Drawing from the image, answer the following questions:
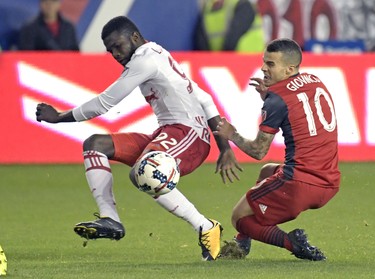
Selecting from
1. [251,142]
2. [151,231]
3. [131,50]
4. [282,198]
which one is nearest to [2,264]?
[251,142]

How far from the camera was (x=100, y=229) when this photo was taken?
9.30 m

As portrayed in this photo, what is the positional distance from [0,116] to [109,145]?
22.2 feet

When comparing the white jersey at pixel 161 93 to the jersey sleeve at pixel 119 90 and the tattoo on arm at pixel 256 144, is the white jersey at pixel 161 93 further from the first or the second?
the tattoo on arm at pixel 256 144

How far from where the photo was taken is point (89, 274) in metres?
8.55

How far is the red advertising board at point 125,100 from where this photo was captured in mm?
16297

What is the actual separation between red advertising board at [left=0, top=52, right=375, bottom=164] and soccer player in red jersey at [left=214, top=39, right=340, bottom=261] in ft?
23.5

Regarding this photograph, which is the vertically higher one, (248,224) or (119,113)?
(248,224)

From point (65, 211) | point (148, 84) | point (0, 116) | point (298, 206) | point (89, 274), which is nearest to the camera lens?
point (89, 274)

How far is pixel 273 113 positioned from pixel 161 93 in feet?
3.65

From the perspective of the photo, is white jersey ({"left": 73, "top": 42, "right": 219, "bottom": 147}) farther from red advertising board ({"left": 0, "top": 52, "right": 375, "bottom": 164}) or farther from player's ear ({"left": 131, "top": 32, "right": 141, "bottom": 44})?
red advertising board ({"left": 0, "top": 52, "right": 375, "bottom": 164})

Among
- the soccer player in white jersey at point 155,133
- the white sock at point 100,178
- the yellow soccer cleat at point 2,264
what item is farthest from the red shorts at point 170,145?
the yellow soccer cleat at point 2,264

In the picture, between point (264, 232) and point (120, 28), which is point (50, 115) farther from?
point (264, 232)

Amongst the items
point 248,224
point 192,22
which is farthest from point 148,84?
point 192,22

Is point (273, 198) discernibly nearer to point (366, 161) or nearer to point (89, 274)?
point (89, 274)
